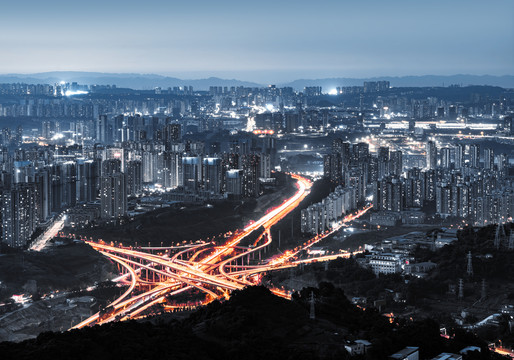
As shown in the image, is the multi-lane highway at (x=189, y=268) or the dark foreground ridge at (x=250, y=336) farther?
the multi-lane highway at (x=189, y=268)

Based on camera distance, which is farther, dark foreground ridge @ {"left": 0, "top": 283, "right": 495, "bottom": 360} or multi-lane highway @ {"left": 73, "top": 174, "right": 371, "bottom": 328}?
multi-lane highway @ {"left": 73, "top": 174, "right": 371, "bottom": 328}

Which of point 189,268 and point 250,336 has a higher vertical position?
point 250,336

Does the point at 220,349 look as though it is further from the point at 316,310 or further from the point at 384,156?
the point at 384,156

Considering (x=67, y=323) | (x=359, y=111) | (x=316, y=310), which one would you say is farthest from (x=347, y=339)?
(x=359, y=111)

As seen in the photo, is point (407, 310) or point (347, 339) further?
point (407, 310)

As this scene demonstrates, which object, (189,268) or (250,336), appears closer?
(250,336)

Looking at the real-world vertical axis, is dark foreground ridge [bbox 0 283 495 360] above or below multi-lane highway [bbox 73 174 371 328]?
above

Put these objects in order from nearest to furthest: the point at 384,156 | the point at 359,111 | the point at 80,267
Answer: the point at 80,267 → the point at 384,156 → the point at 359,111

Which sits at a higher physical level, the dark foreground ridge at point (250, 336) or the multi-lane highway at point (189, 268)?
the dark foreground ridge at point (250, 336)
